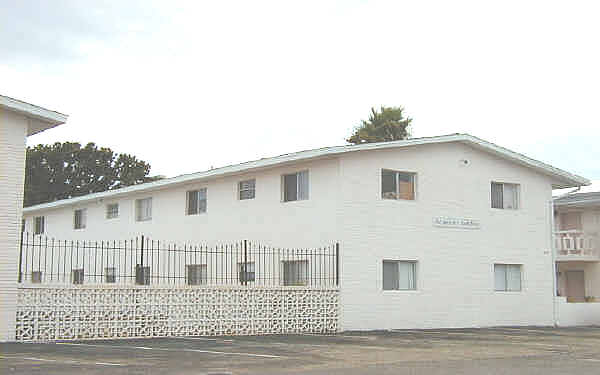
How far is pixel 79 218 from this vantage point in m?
34.4

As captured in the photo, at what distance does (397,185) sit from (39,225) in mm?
20698

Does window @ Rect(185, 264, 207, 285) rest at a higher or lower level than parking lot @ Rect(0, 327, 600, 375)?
higher

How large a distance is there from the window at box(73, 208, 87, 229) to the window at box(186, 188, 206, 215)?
26.0 feet

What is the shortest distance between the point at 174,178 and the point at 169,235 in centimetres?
226

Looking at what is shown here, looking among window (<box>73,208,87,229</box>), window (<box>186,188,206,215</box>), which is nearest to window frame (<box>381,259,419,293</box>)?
window (<box>186,188,206,215</box>)

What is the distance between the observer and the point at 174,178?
27438 millimetres

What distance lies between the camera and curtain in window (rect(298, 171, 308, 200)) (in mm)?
23109

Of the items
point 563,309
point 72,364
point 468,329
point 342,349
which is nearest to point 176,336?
point 342,349

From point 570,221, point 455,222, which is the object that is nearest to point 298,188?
point 455,222

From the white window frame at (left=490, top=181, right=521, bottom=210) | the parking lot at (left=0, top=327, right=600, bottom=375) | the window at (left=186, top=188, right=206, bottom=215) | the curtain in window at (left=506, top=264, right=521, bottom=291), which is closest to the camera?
the parking lot at (left=0, top=327, right=600, bottom=375)

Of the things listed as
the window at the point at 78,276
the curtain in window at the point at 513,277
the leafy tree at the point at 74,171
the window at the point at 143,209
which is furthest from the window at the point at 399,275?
the leafy tree at the point at 74,171

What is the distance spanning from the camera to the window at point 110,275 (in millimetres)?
30816

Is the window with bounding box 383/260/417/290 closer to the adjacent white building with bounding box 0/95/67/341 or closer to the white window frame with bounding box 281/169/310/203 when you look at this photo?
the white window frame with bounding box 281/169/310/203

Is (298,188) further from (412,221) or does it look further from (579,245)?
(579,245)
